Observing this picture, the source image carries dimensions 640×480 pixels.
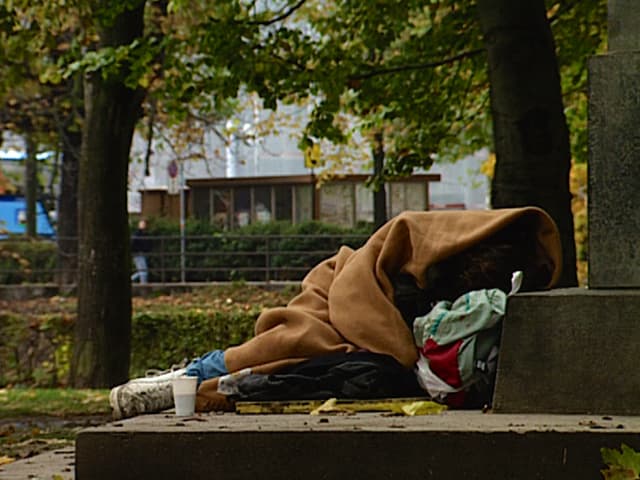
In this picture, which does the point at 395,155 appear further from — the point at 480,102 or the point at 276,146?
the point at 276,146

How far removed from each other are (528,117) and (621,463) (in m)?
7.09

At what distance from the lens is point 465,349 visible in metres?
5.66

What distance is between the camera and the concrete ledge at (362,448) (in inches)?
183

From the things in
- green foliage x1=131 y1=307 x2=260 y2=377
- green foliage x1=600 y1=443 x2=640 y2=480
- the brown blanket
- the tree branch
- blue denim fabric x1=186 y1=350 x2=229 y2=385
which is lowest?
green foliage x1=131 y1=307 x2=260 y2=377

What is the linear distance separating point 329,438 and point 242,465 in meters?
0.32

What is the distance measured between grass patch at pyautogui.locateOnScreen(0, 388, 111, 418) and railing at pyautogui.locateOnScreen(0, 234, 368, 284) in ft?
55.9

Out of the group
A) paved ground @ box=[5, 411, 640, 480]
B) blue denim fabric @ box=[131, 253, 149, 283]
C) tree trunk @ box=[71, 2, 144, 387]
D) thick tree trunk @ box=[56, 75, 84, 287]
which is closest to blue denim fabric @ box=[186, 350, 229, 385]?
paved ground @ box=[5, 411, 640, 480]

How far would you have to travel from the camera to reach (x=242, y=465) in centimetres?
488

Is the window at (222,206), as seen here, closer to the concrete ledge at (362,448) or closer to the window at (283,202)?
the window at (283,202)

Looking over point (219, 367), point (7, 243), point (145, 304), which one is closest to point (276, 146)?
point (7, 243)

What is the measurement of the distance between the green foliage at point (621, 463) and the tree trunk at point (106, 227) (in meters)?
12.1

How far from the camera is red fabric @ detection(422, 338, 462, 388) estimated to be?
565 cm

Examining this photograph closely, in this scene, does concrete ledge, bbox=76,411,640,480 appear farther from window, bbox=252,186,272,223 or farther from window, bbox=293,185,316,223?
window, bbox=252,186,272,223

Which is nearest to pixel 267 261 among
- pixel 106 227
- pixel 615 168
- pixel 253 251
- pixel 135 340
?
pixel 253 251
